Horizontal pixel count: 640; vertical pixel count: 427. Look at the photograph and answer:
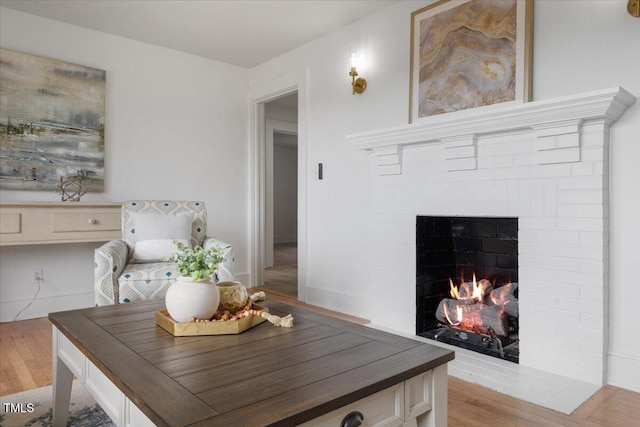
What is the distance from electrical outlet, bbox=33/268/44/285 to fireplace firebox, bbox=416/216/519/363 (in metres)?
2.91

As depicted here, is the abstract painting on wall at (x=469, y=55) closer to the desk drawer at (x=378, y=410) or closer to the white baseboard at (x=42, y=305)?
the desk drawer at (x=378, y=410)

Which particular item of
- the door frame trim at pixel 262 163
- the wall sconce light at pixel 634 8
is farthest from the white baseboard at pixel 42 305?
the wall sconce light at pixel 634 8

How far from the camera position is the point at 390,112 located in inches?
126

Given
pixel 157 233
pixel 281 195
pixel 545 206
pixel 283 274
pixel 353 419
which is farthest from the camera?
pixel 281 195

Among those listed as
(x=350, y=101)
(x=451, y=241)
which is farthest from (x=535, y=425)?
(x=350, y=101)

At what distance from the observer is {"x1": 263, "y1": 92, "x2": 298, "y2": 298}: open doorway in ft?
18.2

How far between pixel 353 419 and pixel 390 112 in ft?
8.37

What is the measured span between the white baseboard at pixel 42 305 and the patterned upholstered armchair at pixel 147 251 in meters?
0.91


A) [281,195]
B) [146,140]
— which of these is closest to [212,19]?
[146,140]

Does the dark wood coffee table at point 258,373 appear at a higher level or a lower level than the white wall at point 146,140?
lower

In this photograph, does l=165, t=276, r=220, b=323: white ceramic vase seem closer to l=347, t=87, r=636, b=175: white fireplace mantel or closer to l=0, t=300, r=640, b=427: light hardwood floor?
l=0, t=300, r=640, b=427: light hardwood floor

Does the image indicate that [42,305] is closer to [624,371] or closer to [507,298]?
[507,298]

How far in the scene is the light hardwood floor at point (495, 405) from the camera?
1720 millimetres

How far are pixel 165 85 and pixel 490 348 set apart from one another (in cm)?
355
